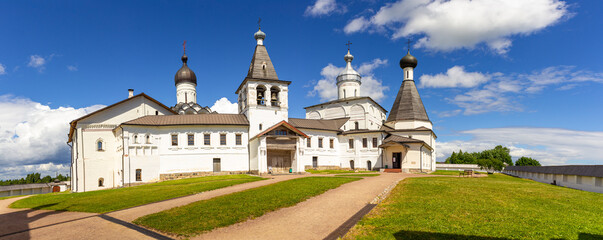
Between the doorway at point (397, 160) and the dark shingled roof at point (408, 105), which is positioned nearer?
the doorway at point (397, 160)

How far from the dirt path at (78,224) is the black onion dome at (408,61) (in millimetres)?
39852

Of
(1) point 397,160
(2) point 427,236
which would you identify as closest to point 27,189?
(1) point 397,160

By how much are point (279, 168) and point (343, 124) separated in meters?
12.2

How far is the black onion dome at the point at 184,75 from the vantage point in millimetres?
47344

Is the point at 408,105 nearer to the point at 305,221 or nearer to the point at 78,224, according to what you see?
the point at 305,221

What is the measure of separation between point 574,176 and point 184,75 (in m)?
45.0

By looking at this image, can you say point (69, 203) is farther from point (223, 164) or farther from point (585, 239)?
point (585, 239)

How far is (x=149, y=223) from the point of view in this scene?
11.7 meters

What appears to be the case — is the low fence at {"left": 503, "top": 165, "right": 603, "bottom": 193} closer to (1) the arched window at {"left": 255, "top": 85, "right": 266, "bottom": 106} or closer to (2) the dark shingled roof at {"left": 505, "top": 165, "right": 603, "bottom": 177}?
(2) the dark shingled roof at {"left": 505, "top": 165, "right": 603, "bottom": 177}

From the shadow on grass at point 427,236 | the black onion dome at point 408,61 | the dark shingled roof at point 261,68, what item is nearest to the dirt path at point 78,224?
the shadow on grass at point 427,236

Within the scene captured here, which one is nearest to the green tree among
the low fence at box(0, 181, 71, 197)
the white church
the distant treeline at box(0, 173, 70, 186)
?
the white church

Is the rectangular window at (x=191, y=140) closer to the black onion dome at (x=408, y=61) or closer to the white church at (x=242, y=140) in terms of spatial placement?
the white church at (x=242, y=140)

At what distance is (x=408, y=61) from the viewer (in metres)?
48.7

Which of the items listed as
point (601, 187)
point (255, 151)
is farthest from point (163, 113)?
point (601, 187)
